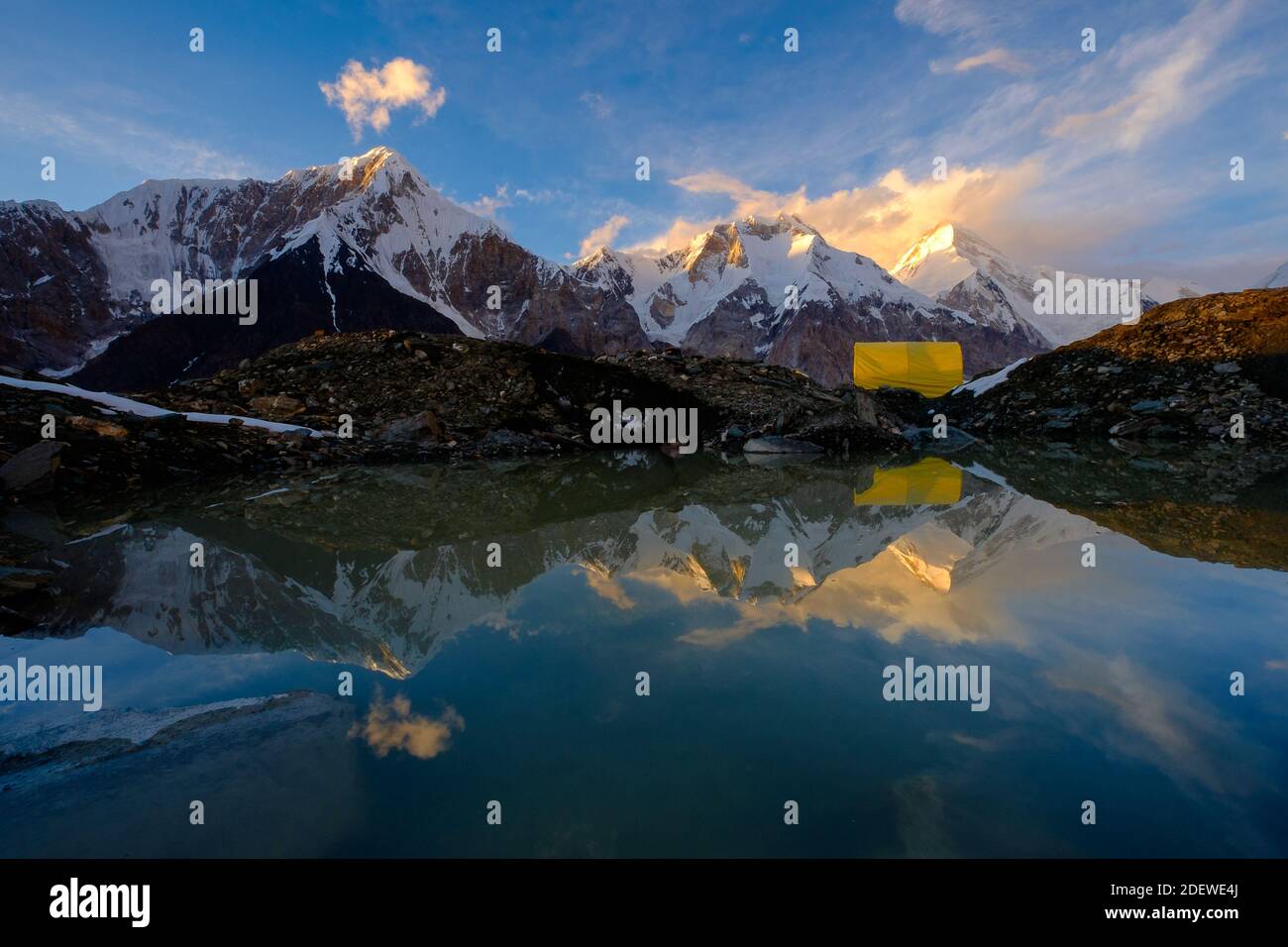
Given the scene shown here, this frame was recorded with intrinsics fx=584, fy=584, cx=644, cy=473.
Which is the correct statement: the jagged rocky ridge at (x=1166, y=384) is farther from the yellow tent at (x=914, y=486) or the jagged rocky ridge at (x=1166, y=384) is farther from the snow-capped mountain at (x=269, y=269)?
the snow-capped mountain at (x=269, y=269)

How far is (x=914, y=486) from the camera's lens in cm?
A: 1207

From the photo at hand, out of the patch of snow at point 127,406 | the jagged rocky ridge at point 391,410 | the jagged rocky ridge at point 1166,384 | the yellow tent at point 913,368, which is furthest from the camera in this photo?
the yellow tent at point 913,368

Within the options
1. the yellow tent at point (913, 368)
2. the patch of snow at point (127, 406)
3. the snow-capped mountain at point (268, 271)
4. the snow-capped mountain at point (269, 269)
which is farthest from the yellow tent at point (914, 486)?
the snow-capped mountain at point (268, 271)

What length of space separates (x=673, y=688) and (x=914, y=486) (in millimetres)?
10196

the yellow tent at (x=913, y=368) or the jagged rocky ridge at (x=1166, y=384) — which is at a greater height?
the yellow tent at (x=913, y=368)

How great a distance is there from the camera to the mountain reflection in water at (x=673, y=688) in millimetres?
2340

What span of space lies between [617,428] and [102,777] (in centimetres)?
A: 1946

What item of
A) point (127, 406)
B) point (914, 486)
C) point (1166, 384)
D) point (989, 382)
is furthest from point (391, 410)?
point (1166, 384)

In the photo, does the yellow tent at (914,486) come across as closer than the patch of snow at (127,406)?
Yes

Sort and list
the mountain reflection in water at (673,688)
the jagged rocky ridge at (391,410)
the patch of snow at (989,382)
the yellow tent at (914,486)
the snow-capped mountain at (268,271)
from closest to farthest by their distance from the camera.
→ the mountain reflection in water at (673,688)
the yellow tent at (914,486)
the jagged rocky ridge at (391,410)
the patch of snow at (989,382)
the snow-capped mountain at (268,271)

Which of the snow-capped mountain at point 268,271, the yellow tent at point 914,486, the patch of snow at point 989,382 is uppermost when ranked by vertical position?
the snow-capped mountain at point 268,271

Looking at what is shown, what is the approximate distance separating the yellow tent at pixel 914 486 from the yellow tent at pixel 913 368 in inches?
877

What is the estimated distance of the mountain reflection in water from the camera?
7.68 ft
